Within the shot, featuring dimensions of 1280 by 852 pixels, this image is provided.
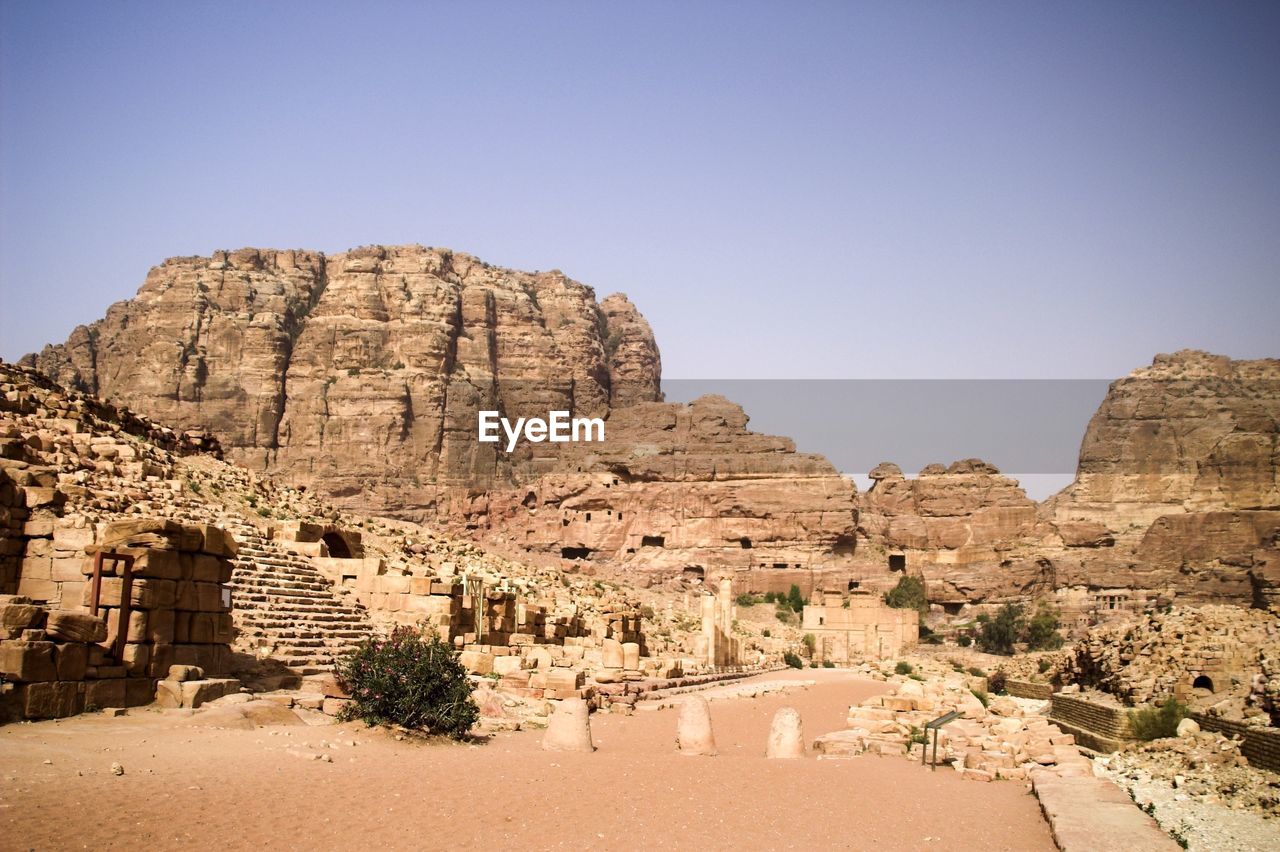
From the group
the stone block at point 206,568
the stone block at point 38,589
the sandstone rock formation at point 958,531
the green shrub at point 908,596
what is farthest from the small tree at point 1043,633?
the stone block at point 38,589

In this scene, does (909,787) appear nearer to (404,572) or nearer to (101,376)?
(404,572)

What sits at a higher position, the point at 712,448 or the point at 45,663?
the point at 712,448

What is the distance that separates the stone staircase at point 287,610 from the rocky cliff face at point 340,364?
66970mm

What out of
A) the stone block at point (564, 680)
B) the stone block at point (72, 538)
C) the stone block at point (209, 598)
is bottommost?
the stone block at point (564, 680)

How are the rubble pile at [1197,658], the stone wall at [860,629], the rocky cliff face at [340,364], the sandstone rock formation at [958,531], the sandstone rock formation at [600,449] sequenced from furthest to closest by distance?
the rocky cliff face at [340,364] → the sandstone rock formation at [600,449] → the sandstone rock formation at [958,531] → the stone wall at [860,629] → the rubble pile at [1197,658]

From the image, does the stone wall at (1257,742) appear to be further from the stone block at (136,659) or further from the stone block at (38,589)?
the stone block at (38,589)

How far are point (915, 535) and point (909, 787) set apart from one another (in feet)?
226

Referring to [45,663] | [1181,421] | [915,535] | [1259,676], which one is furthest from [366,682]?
[1181,421]

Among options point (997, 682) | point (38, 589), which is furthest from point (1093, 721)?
point (997, 682)

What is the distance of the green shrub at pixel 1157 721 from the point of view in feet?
63.2

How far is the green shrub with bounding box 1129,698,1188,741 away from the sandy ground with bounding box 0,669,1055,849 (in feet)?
18.5

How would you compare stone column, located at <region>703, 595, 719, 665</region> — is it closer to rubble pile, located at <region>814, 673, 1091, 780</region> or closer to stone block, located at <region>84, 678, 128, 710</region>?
rubble pile, located at <region>814, 673, 1091, 780</region>

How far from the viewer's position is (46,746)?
11.2 metres

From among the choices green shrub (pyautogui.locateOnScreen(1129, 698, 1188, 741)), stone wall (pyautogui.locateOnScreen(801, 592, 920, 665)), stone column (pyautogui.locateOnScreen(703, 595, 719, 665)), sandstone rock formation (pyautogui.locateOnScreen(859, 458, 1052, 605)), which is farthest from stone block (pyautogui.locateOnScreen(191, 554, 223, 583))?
sandstone rock formation (pyautogui.locateOnScreen(859, 458, 1052, 605))
